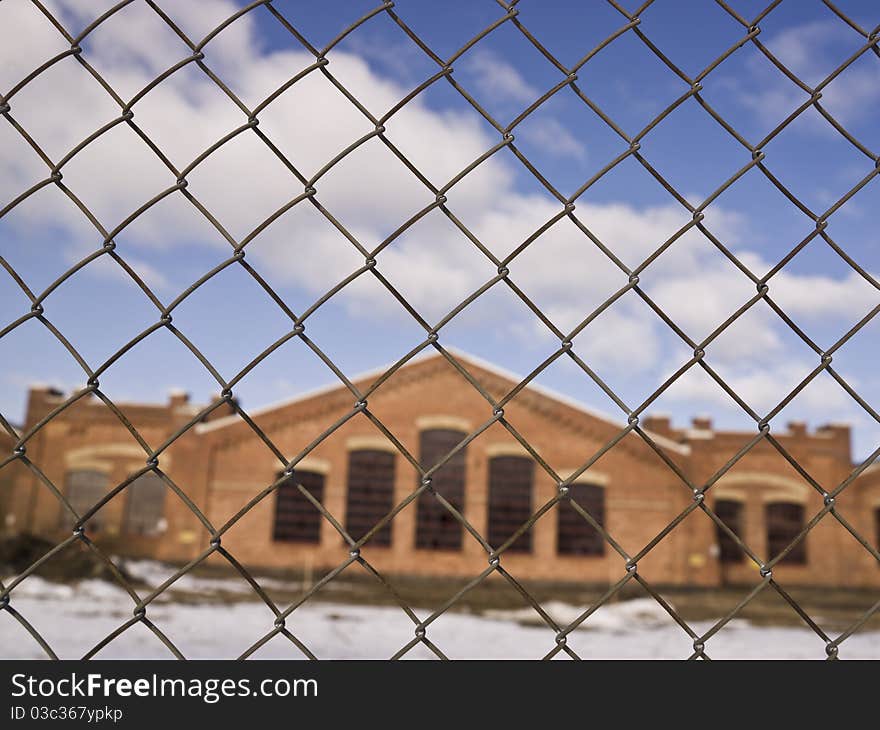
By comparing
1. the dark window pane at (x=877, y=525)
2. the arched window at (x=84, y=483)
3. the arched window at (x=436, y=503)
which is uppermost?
the arched window at (x=84, y=483)

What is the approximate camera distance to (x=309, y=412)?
74.2ft

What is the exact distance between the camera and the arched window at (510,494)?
2256 centimetres

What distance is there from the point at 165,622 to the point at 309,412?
10.3 meters

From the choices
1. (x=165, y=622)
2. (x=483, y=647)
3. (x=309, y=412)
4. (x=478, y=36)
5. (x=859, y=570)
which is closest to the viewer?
(x=478, y=36)

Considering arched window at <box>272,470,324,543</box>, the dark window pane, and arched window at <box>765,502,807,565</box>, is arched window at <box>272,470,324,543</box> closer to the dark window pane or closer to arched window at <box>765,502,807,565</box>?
arched window at <box>765,502,807,565</box>

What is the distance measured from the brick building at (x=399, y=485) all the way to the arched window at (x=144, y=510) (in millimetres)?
39

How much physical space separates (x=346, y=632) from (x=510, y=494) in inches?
411

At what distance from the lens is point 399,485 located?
2258cm

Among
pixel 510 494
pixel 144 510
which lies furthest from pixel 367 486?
pixel 144 510

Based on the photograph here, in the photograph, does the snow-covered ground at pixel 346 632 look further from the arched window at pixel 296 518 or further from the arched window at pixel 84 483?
the arched window at pixel 84 483


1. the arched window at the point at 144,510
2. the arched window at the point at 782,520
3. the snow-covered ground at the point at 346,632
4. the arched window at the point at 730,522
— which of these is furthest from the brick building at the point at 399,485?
the snow-covered ground at the point at 346,632
